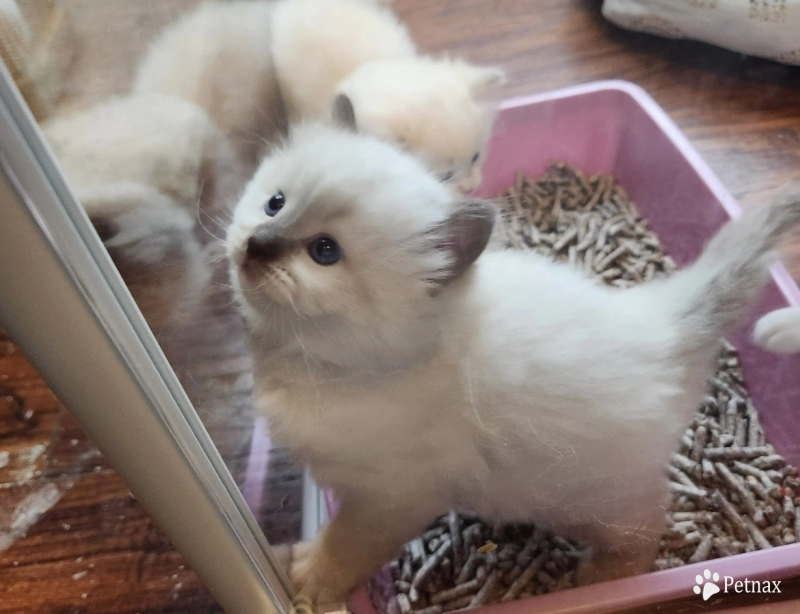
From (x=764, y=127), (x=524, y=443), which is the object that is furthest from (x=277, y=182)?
(x=764, y=127)

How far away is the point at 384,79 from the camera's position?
0.97 m

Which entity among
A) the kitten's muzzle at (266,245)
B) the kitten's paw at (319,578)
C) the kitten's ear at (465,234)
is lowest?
the kitten's paw at (319,578)

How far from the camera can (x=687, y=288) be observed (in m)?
0.70

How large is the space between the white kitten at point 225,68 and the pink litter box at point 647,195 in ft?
1.37

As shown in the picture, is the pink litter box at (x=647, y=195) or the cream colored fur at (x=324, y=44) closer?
the pink litter box at (x=647, y=195)

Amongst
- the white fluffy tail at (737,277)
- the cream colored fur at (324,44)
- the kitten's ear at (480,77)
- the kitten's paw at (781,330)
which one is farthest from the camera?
the kitten's ear at (480,77)

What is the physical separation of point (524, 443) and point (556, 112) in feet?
2.55

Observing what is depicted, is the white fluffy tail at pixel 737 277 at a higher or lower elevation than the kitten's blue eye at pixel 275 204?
lower

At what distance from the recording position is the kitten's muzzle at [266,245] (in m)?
0.52

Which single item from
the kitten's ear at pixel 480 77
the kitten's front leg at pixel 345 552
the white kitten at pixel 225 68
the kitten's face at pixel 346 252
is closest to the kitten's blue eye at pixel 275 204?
the kitten's face at pixel 346 252

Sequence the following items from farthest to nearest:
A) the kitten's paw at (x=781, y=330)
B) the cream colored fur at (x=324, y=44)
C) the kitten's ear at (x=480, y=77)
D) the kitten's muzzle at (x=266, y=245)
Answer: the kitten's ear at (x=480, y=77) → the cream colored fur at (x=324, y=44) → the kitten's paw at (x=781, y=330) → the kitten's muzzle at (x=266, y=245)

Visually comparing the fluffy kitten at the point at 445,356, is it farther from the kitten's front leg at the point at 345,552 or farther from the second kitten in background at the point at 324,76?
the second kitten in background at the point at 324,76

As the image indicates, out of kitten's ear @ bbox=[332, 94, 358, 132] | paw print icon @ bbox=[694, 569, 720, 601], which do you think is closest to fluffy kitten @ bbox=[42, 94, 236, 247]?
kitten's ear @ bbox=[332, 94, 358, 132]

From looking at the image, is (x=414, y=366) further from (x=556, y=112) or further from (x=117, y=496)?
(x=556, y=112)
